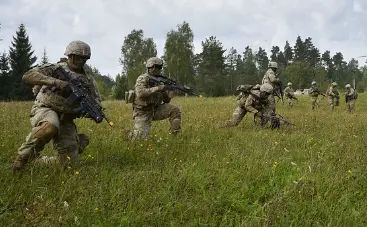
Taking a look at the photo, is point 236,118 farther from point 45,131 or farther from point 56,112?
point 45,131

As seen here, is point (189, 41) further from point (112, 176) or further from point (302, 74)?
point (112, 176)

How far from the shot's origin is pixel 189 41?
50406mm

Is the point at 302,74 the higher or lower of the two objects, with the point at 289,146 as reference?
higher

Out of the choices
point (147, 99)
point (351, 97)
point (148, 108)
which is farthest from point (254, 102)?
point (351, 97)

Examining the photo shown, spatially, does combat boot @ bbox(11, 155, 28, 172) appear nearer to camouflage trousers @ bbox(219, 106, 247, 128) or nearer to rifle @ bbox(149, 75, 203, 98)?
rifle @ bbox(149, 75, 203, 98)

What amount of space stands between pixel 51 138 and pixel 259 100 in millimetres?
6393

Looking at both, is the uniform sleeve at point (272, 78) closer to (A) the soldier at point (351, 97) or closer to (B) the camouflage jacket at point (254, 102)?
(B) the camouflage jacket at point (254, 102)

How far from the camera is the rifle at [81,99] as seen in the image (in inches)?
182

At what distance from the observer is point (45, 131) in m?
4.38

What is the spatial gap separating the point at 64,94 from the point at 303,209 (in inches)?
132

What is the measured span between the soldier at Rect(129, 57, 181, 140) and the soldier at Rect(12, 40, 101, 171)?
6.42 ft

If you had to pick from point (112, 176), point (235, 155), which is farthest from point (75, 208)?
point (235, 155)

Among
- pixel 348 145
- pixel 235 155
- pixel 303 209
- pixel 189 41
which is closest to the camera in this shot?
pixel 303 209

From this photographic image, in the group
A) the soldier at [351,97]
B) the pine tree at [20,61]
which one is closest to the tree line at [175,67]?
the pine tree at [20,61]
